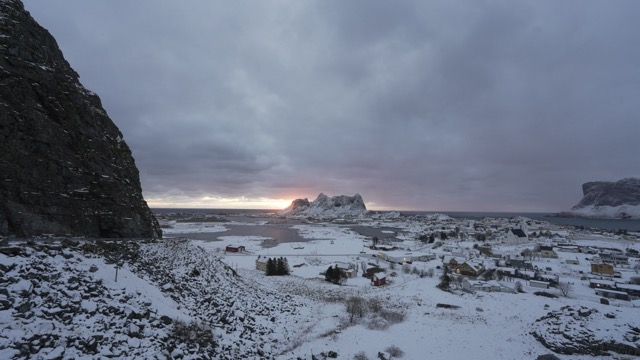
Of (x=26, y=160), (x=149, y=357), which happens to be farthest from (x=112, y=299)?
(x=26, y=160)

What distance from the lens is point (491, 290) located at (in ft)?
139

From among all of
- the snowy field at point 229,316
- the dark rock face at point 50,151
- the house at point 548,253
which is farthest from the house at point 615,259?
the dark rock face at point 50,151

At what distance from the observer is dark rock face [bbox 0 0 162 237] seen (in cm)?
1903

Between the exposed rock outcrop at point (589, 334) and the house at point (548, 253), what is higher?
the exposed rock outcrop at point (589, 334)

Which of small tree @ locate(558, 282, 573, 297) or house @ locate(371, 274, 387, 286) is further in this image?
house @ locate(371, 274, 387, 286)

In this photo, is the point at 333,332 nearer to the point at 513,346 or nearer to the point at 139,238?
the point at 513,346

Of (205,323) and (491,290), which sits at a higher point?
(205,323)

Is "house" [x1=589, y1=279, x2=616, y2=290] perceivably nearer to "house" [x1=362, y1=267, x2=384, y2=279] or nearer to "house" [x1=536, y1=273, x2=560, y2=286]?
"house" [x1=536, y1=273, x2=560, y2=286]

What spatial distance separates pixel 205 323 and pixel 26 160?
15.8m

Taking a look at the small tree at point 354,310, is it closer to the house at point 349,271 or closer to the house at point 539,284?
the house at point 349,271

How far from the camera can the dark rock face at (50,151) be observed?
62.4 feet

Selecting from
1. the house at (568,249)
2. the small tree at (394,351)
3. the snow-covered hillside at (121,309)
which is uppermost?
the snow-covered hillside at (121,309)

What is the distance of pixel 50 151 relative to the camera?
2125 centimetres

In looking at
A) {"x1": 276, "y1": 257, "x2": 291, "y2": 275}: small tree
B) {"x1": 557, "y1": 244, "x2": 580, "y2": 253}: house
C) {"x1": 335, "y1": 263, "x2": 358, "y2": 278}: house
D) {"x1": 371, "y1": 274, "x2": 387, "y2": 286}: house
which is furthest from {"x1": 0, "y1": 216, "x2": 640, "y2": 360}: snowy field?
{"x1": 557, "y1": 244, "x2": 580, "y2": 253}: house
